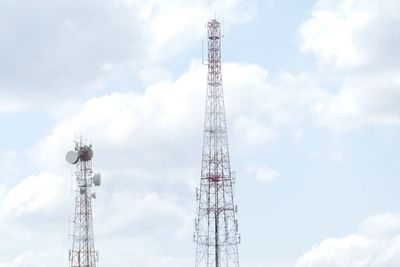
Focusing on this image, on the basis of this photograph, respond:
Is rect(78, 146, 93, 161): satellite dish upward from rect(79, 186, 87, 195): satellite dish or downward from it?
upward

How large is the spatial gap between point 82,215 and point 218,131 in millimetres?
21134

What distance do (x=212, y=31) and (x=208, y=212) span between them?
66.9 feet

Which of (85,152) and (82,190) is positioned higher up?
(85,152)

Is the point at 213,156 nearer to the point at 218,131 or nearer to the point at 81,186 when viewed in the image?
the point at 218,131

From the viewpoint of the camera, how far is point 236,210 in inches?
5281

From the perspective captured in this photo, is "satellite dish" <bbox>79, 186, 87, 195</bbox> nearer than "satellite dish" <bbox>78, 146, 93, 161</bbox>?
Yes

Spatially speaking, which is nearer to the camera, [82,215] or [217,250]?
[217,250]

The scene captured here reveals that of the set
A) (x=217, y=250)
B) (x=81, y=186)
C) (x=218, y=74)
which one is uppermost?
(x=218, y=74)

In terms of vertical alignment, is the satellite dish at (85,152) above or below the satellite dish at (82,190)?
above

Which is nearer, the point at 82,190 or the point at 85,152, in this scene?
the point at 82,190

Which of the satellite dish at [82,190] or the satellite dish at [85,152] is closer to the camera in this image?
the satellite dish at [82,190]

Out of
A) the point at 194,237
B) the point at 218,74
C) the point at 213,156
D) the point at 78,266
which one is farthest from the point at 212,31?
the point at 78,266

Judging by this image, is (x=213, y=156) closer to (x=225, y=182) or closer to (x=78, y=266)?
(x=225, y=182)

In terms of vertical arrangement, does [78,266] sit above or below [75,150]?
below
